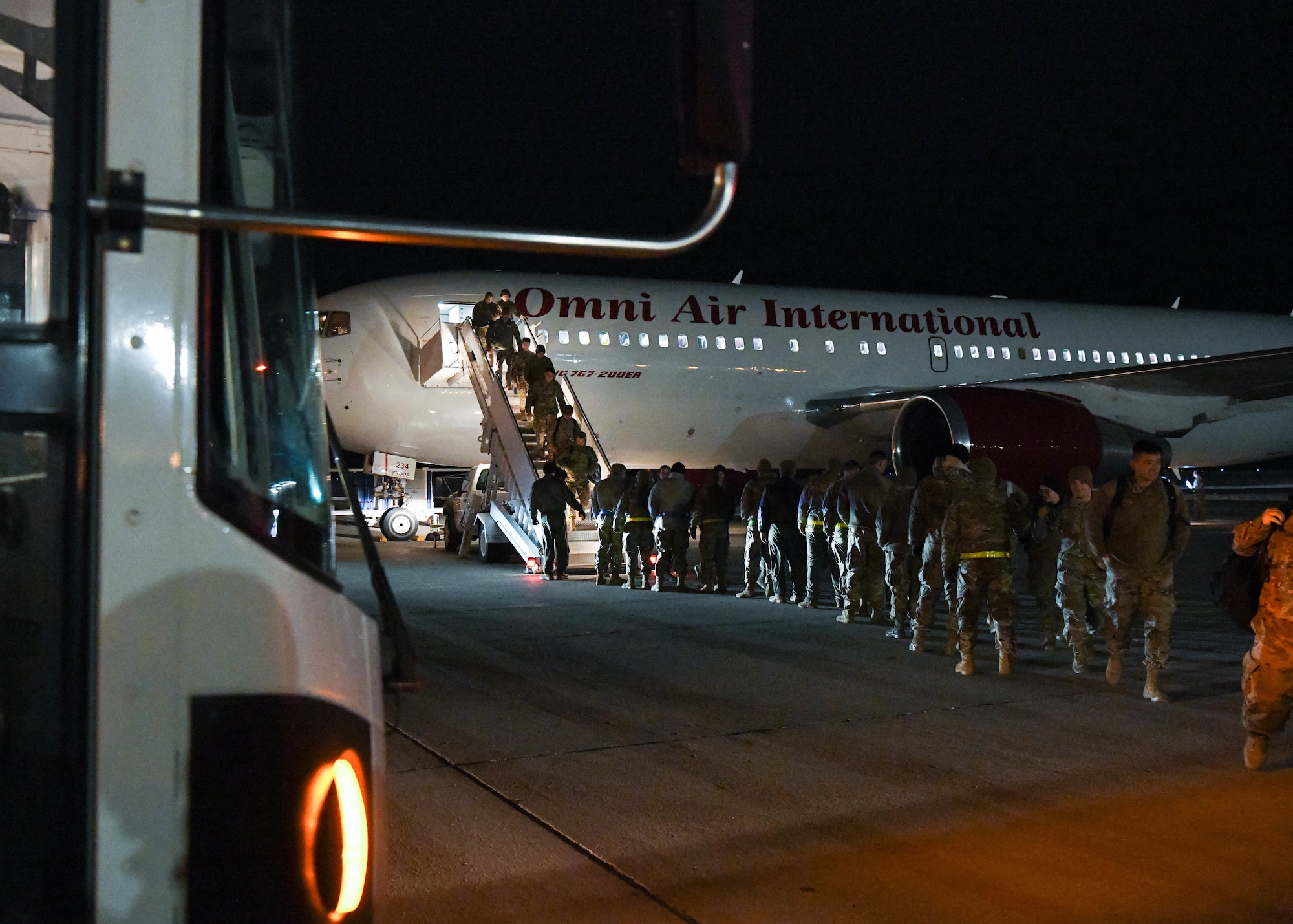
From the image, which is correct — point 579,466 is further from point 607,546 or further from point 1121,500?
point 1121,500

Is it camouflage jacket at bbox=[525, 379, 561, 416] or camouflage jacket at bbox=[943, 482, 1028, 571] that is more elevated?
camouflage jacket at bbox=[525, 379, 561, 416]

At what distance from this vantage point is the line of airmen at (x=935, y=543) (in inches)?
236

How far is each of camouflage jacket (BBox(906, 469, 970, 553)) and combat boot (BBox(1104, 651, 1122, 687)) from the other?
130cm

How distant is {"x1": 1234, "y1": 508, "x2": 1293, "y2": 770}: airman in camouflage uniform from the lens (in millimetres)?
4523

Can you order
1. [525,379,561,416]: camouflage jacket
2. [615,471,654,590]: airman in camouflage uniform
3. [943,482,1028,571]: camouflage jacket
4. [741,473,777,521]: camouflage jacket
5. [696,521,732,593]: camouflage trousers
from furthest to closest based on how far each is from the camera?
1. [525,379,561,416]: camouflage jacket
2. [615,471,654,590]: airman in camouflage uniform
3. [696,521,732,593]: camouflage trousers
4. [741,473,777,521]: camouflage jacket
5. [943,482,1028,571]: camouflage jacket

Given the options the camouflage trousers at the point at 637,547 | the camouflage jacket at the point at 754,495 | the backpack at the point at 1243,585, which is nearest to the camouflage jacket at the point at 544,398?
the camouflage trousers at the point at 637,547

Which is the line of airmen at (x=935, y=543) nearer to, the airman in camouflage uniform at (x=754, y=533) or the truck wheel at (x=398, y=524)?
the airman in camouflage uniform at (x=754, y=533)

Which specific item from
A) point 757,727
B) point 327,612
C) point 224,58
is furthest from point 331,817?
point 757,727

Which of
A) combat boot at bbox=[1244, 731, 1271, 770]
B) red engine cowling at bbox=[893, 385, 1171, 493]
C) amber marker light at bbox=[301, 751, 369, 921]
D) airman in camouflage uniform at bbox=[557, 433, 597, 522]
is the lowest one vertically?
combat boot at bbox=[1244, 731, 1271, 770]

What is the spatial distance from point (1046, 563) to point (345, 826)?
7577 millimetres

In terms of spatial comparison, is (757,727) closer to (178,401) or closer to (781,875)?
(781,875)

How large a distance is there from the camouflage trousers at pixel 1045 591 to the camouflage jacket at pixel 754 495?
2.73 m

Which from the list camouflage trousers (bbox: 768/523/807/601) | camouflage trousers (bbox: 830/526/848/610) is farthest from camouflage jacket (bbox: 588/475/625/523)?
camouflage trousers (bbox: 830/526/848/610)

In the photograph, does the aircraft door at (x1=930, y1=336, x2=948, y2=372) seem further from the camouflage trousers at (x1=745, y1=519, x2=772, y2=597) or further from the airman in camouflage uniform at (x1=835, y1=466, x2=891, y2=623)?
the airman in camouflage uniform at (x1=835, y1=466, x2=891, y2=623)
